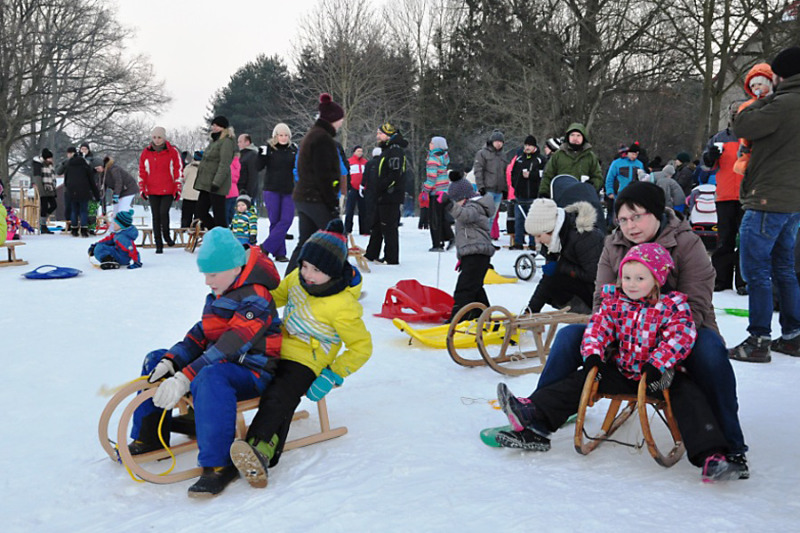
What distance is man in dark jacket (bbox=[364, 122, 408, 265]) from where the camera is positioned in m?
9.06

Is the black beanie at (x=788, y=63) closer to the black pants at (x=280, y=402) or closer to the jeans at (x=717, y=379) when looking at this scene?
the jeans at (x=717, y=379)

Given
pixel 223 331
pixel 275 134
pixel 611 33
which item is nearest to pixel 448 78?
pixel 611 33

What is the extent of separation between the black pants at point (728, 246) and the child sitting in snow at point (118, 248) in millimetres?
6990

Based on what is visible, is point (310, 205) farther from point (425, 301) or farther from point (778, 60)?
point (778, 60)

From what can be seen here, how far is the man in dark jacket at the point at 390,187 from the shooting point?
29.7 ft

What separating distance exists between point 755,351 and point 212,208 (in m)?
7.20

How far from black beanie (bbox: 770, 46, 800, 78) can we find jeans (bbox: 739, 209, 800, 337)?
0.88 meters

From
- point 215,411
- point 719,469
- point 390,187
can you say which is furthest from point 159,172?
point 719,469

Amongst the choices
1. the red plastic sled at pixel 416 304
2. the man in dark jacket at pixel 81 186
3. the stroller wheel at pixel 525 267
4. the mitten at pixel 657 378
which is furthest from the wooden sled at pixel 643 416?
the man in dark jacket at pixel 81 186

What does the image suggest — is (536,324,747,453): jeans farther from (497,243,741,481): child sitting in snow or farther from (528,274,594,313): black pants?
(528,274,594,313): black pants

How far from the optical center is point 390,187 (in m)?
9.08

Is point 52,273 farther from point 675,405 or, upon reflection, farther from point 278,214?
point 675,405

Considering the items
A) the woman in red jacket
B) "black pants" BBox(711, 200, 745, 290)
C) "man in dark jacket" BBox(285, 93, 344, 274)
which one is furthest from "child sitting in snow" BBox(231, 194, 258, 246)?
"black pants" BBox(711, 200, 745, 290)

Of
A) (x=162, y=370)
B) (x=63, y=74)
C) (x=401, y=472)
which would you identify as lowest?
(x=401, y=472)
